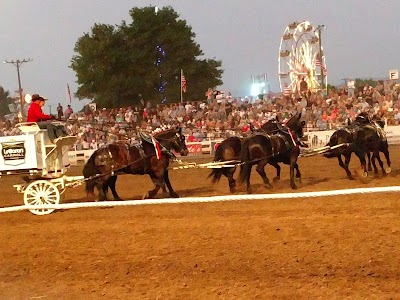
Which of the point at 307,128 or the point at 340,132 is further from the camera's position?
the point at 307,128

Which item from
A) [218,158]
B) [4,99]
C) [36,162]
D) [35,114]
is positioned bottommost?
[218,158]

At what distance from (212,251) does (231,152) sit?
6413 millimetres

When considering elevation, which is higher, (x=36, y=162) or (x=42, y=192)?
(x=36, y=162)

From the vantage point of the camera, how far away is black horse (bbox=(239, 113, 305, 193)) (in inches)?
489

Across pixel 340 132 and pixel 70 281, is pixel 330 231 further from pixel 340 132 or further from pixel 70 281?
pixel 340 132

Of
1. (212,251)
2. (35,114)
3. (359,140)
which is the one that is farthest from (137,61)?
(212,251)

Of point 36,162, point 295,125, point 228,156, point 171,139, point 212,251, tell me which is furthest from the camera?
point 295,125

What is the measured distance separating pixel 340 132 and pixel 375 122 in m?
1.27

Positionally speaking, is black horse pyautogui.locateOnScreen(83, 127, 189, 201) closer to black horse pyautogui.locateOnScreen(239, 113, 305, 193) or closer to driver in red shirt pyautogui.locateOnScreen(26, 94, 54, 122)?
driver in red shirt pyautogui.locateOnScreen(26, 94, 54, 122)

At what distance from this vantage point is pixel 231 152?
42.2ft

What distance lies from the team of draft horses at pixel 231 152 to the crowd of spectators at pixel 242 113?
889 centimetres

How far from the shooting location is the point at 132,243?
7246 mm

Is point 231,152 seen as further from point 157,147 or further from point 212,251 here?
point 212,251

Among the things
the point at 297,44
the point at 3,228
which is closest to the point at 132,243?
the point at 3,228
